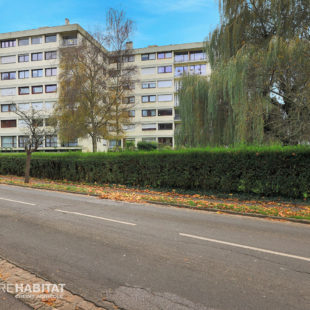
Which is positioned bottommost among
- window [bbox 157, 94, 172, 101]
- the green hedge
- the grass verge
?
the grass verge

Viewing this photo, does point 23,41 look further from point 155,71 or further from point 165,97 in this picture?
point 165,97

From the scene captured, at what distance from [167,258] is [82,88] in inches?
757

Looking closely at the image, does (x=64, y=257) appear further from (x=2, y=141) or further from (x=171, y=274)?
(x=2, y=141)

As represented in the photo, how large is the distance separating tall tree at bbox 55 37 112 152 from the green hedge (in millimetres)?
4557

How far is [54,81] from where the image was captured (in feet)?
134

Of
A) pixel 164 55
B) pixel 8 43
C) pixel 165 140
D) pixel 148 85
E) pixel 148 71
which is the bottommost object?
pixel 165 140

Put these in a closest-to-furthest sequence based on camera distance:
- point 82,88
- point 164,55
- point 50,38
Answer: point 82,88
point 50,38
point 164,55

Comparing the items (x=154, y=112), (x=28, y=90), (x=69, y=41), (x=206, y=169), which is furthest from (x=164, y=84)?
(x=206, y=169)

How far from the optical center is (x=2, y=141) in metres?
43.4

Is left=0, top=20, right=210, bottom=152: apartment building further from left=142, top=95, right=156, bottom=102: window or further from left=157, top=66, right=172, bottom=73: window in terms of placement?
left=157, top=66, right=172, bottom=73: window

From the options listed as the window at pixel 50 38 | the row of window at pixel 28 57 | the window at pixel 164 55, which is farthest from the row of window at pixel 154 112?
the window at pixel 50 38

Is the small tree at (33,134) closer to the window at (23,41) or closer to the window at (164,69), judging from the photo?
the window at (164,69)

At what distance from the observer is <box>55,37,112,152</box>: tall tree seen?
20547 millimetres

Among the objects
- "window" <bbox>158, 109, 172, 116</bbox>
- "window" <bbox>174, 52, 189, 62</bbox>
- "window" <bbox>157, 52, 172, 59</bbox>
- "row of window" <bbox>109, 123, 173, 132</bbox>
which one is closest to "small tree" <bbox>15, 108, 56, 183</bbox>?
"row of window" <bbox>109, 123, 173, 132</bbox>
